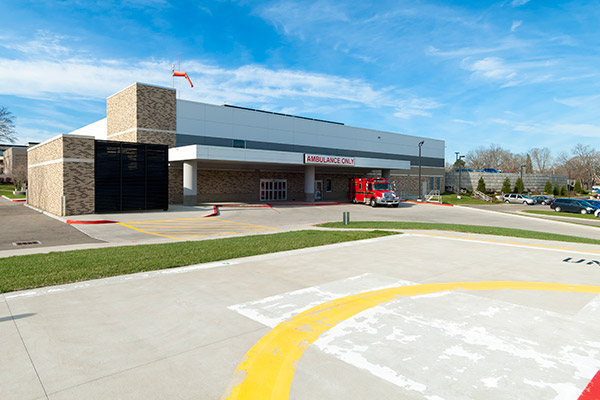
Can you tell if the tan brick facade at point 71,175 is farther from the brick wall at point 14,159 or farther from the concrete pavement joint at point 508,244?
the brick wall at point 14,159

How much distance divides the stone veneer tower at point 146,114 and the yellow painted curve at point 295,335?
2953cm

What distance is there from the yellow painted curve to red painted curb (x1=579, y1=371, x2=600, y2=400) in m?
2.99

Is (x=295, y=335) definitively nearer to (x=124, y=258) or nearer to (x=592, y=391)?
(x=592, y=391)

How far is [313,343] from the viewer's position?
194 inches

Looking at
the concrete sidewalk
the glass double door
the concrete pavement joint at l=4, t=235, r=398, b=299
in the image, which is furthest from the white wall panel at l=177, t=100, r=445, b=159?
the concrete sidewalk

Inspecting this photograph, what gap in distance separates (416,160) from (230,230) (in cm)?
4557

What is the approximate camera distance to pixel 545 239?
15719 millimetres

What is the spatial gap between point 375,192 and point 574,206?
21894 millimetres

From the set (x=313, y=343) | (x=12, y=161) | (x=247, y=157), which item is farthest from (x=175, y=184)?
(x=12, y=161)

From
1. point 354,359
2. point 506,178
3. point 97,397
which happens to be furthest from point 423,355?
point 506,178

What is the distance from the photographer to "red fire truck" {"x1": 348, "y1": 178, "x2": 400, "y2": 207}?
119 ft

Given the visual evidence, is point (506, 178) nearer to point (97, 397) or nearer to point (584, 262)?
point (584, 262)

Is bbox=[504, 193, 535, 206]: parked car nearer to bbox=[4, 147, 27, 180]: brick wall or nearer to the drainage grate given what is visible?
the drainage grate

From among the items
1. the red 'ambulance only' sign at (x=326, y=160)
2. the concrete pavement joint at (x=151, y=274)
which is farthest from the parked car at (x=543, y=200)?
the concrete pavement joint at (x=151, y=274)
